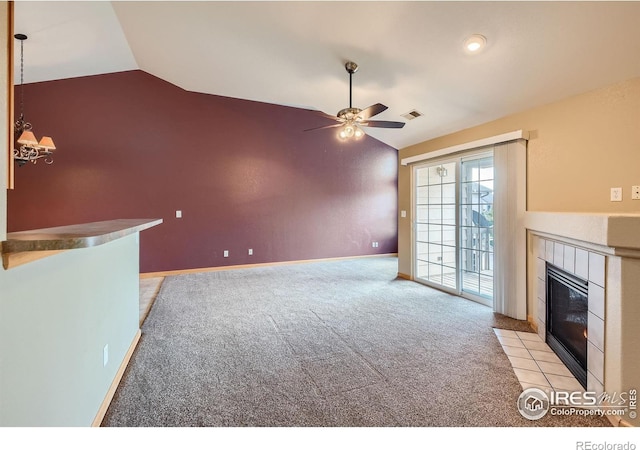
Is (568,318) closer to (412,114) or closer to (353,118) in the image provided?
(353,118)

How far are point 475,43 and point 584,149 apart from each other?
1.40 meters

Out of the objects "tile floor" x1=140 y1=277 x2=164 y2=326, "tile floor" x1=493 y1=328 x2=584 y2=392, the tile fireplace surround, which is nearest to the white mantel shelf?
the tile fireplace surround

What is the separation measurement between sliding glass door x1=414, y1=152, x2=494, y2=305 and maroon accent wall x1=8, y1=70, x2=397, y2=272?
2650mm

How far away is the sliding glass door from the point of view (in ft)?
12.6

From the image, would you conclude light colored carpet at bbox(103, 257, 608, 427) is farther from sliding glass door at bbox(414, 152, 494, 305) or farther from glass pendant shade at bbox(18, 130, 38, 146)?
glass pendant shade at bbox(18, 130, 38, 146)

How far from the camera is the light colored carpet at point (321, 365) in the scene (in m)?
1.75

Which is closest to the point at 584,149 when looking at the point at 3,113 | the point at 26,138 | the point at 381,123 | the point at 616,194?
the point at 616,194

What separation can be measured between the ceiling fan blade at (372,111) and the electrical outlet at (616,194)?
6.93 ft

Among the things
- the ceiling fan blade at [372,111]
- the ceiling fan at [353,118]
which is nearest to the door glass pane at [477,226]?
the ceiling fan at [353,118]

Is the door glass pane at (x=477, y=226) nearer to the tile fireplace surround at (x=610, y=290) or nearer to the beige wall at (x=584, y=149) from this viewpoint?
the beige wall at (x=584, y=149)

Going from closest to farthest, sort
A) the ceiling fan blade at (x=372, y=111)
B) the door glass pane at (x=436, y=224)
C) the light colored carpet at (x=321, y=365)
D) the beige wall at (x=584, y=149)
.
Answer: the light colored carpet at (x=321, y=365) < the beige wall at (x=584, y=149) < the ceiling fan blade at (x=372, y=111) < the door glass pane at (x=436, y=224)

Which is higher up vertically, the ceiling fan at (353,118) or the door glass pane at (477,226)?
the ceiling fan at (353,118)
